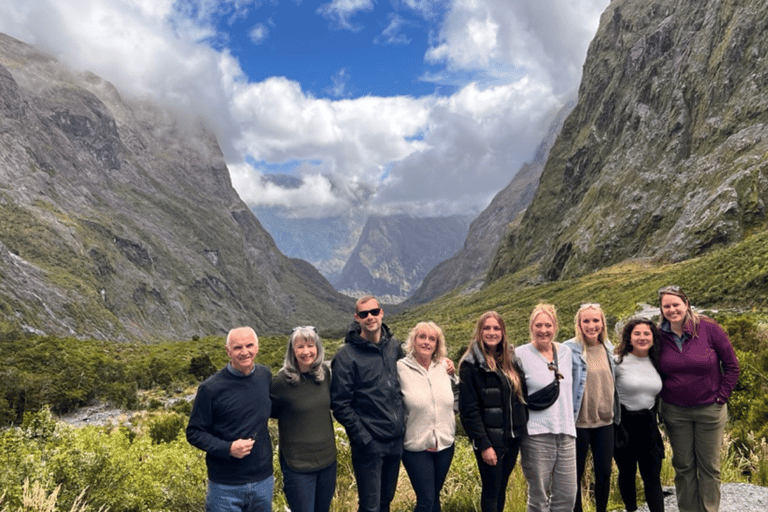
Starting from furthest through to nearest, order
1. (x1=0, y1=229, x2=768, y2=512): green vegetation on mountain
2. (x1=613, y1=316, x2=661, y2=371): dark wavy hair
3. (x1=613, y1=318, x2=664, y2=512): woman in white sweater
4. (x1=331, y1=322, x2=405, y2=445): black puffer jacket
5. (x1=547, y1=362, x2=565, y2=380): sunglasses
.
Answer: (x1=0, y1=229, x2=768, y2=512): green vegetation on mountain → (x1=613, y1=316, x2=661, y2=371): dark wavy hair → (x1=613, y1=318, x2=664, y2=512): woman in white sweater → (x1=547, y1=362, x2=565, y2=380): sunglasses → (x1=331, y1=322, x2=405, y2=445): black puffer jacket

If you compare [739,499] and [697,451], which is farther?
[739,499]

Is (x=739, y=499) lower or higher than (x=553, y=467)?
lower

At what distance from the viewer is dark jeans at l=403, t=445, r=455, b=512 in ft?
22.3

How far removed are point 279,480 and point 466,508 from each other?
12.2 ft

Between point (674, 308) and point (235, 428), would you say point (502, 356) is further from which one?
point (235, 428)

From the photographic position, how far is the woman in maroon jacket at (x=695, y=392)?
6.92 meters

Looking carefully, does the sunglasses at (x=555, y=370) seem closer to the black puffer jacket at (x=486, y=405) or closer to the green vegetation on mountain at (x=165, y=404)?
the black puffer jacket at (x=486, y=405)

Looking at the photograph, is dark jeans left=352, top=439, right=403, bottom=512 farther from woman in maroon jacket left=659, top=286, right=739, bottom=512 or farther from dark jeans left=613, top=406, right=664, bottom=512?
woman in maroon jacket left=659, top=286, right=739, bottom=512

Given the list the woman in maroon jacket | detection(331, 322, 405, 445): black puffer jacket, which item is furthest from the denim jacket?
detection(331, 322, 405, 445): black puffer jacket

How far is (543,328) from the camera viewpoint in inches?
272

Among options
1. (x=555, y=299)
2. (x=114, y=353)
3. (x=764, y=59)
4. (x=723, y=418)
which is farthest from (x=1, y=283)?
(x=764, y=59)

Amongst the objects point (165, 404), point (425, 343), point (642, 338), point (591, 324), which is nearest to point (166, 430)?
point (425, 343)

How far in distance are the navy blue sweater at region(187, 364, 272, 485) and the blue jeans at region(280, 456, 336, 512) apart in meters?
0.39

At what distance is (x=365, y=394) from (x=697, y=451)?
4.98 metres
